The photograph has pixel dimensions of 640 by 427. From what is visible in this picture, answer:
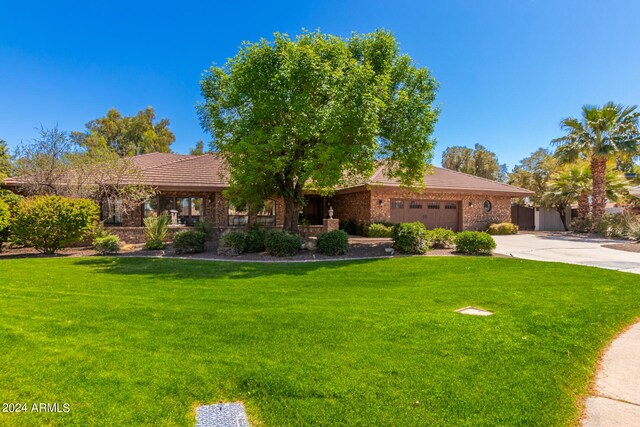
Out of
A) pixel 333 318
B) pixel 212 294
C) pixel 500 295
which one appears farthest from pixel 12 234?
pixel 500 295

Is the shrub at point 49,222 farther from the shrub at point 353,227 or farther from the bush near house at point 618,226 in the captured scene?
the bush near house at point 618,226

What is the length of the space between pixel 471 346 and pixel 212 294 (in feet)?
16.8

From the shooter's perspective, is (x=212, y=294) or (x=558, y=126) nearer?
(x=212, y=294)

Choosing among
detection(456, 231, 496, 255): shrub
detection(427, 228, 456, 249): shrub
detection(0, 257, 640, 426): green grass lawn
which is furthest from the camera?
detection(427, 228, 456, 249): shrub

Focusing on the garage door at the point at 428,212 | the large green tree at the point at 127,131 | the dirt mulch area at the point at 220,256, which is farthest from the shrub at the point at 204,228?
the large green tree at the point at 127,131

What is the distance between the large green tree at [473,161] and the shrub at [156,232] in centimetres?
4054

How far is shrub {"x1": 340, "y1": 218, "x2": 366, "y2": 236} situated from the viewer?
70.3ft

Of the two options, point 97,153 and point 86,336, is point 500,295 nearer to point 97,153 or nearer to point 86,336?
point 86,336

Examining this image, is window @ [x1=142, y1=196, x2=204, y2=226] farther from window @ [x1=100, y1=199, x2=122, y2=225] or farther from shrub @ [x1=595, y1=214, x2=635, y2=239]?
shrub @ [x1=595, y1=214, x2=635, y2=239]

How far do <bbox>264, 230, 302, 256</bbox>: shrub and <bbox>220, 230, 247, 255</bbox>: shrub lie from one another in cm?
101

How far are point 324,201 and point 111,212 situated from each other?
13719mm

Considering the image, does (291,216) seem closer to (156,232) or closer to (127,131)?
(156,232)

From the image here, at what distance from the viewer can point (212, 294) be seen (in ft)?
23.5

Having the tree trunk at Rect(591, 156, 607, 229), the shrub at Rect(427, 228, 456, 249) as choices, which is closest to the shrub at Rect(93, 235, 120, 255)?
the shrub at Rect(427, 228, 456, 249)
